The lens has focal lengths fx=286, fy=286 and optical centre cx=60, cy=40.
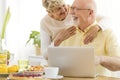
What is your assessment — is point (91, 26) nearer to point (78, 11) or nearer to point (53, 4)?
point (78, 11)

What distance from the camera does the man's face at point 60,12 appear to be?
2438mm

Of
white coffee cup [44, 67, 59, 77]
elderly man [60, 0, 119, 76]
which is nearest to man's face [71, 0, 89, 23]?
elderly man [60, 0, 119, 76]

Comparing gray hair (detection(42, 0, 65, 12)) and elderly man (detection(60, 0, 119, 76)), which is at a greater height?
gray hair (detection(42, 0, 65, 12))

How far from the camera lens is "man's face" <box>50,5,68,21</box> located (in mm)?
2438

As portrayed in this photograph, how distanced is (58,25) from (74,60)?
0.96 m

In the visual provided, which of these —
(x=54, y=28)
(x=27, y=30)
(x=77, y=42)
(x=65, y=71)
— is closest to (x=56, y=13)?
(x=54, y=28)

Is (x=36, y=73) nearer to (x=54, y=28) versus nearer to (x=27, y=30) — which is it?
(x=54, y=28)

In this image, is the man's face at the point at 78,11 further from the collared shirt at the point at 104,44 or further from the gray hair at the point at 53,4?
the gray hair at the point at 53,4

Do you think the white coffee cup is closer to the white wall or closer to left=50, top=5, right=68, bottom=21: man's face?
left=50, top=5, right=68, bottom=21: man's face

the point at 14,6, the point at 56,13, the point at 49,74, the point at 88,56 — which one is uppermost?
the point at 14,6

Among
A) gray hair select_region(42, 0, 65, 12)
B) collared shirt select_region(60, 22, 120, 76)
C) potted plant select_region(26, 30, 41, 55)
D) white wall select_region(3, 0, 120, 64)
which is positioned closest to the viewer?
collared shirt select_region(60, 22, 120, 76)

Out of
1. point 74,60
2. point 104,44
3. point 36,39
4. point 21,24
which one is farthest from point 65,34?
point 21,24

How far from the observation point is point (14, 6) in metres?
4.09

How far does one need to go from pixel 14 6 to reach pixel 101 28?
2.17 m
